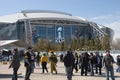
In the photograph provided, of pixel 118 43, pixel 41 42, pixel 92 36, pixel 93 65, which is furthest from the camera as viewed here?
pixel 118 43

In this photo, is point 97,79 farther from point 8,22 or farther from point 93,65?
point 8,22

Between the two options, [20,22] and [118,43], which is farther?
[118,43]

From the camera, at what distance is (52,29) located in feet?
448

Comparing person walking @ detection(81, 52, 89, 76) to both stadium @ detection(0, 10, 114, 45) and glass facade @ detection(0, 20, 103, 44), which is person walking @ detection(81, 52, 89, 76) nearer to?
stadium @ detection(0, 10, 114, 45)

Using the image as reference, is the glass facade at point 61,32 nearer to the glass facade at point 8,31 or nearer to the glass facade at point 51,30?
the glass facade at point 51,30

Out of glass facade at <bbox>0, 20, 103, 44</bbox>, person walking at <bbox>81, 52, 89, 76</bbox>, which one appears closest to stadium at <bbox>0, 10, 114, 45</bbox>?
glass facade at <bbox>0, 20, 103, 44</bbox>

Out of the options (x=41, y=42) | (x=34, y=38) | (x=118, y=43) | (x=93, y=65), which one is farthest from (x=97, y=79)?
(x=118, y=43)

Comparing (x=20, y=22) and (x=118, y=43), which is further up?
(x=20, y=22)

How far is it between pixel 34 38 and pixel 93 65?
106 m

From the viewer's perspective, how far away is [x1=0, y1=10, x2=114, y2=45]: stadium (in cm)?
13125

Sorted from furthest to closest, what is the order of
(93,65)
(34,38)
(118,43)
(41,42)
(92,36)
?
1. (118,43)
2. (92,36)
3. (34,38)
4. (41,42)
5. (93,65)

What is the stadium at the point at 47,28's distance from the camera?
431 ft

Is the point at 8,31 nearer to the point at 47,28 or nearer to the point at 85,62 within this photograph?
the point at 47,28

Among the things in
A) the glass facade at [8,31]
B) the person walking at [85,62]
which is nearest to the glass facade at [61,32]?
the glass facade at [8,31]
